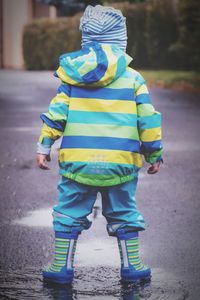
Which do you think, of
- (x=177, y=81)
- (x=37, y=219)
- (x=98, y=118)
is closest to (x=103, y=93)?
(x=98, y=118)

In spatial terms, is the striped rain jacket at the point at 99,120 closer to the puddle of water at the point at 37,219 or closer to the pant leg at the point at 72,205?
the pant leg at the point at 72,205

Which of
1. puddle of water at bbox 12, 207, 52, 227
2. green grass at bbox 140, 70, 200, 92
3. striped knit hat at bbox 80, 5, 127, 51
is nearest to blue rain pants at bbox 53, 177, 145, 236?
striped knit hat at bbox 80, 5, 127, 51

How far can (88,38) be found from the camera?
4695 mm

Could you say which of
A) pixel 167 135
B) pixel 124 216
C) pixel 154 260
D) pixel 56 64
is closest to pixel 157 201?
pixel 154 260

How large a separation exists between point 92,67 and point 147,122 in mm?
410

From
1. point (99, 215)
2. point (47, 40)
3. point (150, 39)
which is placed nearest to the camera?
point (99, 215)

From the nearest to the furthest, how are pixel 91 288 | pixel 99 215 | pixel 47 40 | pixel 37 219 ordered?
pixel 91 288, pixel 37 219, pixel 99 215, pixel 47 40

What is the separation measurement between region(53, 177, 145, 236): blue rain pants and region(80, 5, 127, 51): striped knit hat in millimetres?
777

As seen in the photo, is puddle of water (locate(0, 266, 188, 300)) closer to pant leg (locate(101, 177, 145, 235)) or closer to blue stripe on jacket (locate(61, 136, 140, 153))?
pant leg (locate(101, 177, 145, 235))

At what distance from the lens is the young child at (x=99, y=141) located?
178 inches

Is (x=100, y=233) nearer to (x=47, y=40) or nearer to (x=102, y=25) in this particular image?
(x=102, y=25)

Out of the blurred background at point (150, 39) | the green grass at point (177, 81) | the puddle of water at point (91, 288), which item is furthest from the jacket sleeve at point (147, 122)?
the blurred background at point (150, 39)

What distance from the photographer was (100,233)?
229 inches

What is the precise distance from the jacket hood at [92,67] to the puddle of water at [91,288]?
3.43ft
